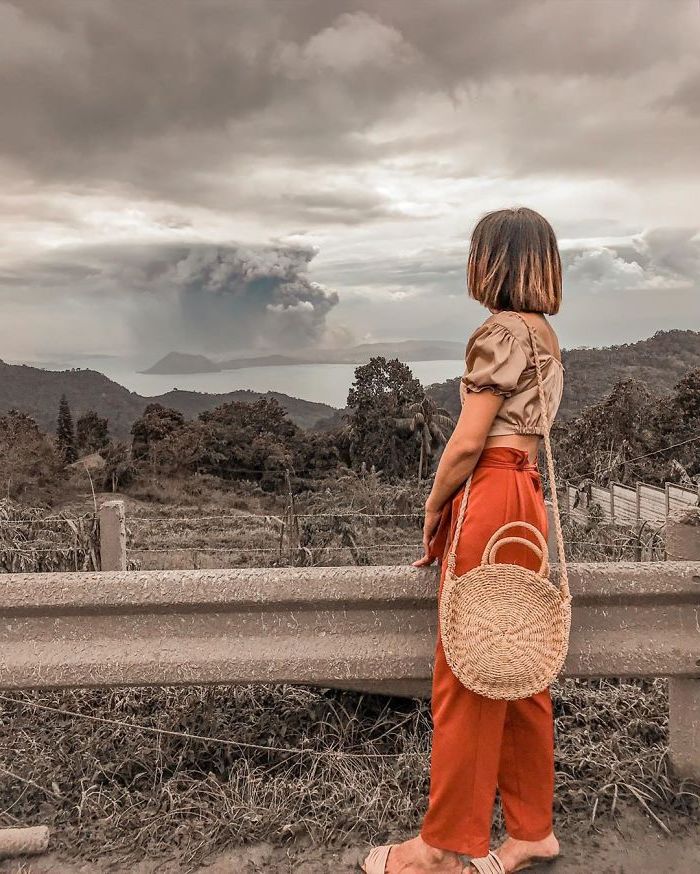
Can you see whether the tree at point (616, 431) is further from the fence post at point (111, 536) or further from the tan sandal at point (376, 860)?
the tan sandal at point (376, 860)

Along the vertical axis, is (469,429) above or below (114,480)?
above

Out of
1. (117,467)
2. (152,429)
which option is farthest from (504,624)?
(152,429)

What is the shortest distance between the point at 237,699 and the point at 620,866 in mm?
1470

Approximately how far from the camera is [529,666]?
2.09 meters

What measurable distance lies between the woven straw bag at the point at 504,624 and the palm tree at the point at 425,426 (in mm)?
15187

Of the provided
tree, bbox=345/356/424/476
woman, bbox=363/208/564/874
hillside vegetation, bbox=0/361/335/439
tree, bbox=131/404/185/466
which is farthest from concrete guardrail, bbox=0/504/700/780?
hillside vegetation, bbox=0/361/335/439

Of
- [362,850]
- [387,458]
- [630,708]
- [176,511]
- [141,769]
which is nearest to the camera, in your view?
[362,850]

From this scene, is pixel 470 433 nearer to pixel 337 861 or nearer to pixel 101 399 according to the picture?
pixel 337 861

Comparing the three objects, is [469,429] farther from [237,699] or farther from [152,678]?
[237,699]

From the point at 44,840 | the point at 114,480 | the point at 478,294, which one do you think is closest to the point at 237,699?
the point at 44,840

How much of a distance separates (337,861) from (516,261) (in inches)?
70.4

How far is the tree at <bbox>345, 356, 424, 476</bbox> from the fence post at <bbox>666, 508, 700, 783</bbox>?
15.5m

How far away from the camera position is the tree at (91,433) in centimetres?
2084

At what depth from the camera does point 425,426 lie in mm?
18172
